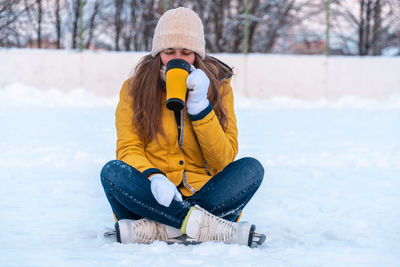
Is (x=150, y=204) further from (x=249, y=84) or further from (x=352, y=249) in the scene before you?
(x=249, y=84)

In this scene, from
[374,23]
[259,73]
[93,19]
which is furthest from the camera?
[374,23]

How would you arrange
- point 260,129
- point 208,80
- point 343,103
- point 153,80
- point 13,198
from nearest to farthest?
point 208,80
point 153,80
point 13,198
point 260,129
point 343,103

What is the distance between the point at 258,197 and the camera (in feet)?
12.1

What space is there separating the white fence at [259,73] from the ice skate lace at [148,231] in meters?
8.35

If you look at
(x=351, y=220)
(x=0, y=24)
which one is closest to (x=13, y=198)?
(x=351, y=220)

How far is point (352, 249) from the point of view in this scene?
2.47 meters

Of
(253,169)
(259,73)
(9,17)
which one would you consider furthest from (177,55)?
(259,73)

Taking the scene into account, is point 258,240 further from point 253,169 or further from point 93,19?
point 93,19

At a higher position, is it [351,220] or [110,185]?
[110,185]

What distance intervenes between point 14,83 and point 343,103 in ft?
19.5

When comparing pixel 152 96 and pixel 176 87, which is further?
pixel 152 96

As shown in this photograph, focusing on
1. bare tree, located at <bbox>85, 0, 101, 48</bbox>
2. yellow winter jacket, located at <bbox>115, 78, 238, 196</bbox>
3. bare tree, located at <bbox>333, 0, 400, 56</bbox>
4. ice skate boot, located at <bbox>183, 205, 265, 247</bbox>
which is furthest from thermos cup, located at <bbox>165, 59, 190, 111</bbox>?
bare tree, located at <bbox>333, 0, 400, 56</bbox>

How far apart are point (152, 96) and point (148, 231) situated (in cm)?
57

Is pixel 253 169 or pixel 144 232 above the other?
pixel 253 169
